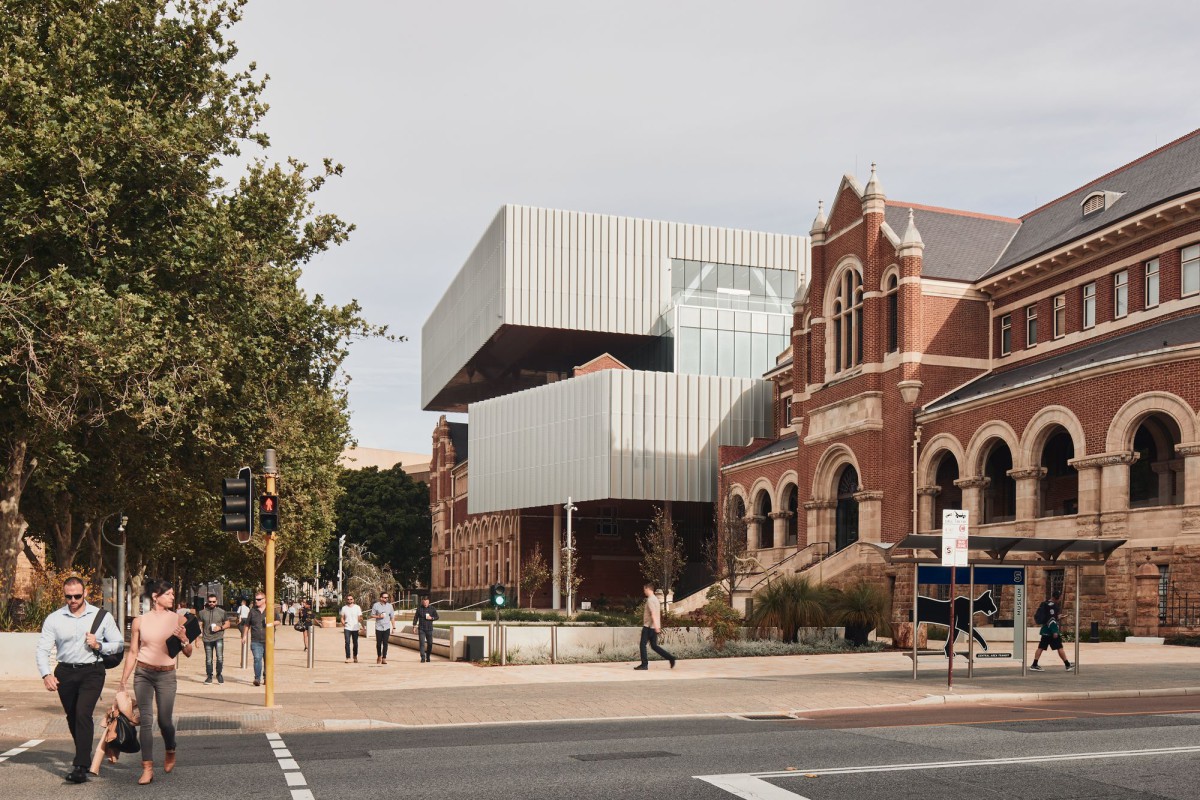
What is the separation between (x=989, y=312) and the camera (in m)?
46.5

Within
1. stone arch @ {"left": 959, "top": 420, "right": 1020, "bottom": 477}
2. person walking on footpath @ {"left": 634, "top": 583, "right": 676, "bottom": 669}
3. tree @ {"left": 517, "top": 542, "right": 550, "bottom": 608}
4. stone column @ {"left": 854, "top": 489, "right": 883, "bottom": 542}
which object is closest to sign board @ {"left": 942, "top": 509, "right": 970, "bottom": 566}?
person walking on footpath @ {"left": 634, "top": 583, "right": 676, "bottom": 669}

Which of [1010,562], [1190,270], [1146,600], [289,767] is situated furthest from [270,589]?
[1190,270]

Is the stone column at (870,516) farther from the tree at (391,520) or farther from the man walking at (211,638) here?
the tree at (391,520)

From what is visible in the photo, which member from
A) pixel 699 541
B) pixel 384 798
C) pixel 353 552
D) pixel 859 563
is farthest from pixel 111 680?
pixel 353 552

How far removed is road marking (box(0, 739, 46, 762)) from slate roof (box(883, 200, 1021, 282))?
37505 mm

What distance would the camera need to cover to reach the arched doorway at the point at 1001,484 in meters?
43.5

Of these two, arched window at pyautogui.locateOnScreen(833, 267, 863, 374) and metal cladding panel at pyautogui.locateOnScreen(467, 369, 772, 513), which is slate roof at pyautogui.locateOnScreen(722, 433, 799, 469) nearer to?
metal cladding panel at pyautogui.locateOnScreen(467, 369, 772, 513)

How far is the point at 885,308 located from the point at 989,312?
3723 millimetres

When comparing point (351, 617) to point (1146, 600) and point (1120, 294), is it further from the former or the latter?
point (1120, 294)

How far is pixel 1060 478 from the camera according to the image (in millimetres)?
43000

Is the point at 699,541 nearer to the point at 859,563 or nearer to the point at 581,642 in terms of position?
the point at 859,563

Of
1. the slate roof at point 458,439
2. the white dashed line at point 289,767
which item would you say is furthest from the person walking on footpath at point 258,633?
the slate roof at point 458,439

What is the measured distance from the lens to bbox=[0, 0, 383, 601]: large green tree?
21719 millimetres

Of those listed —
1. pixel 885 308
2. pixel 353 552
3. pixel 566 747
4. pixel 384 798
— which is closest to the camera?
pixel 384 798
